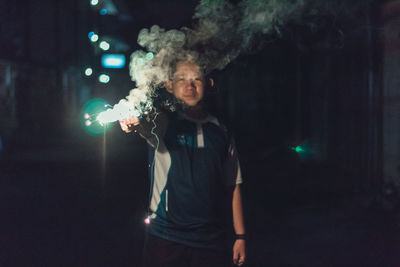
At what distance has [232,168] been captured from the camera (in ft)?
10.1

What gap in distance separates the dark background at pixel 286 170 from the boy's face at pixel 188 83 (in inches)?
12.8

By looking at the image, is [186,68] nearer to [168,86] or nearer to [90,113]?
[168,86]

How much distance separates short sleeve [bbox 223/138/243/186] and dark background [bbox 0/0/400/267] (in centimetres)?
39

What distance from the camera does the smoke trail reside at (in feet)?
9.86

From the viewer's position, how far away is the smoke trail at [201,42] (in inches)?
118

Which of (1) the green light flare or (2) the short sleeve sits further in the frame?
(1) the green light flare

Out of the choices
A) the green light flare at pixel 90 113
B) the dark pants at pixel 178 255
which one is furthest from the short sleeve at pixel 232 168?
the green light flare at pixel 90 113

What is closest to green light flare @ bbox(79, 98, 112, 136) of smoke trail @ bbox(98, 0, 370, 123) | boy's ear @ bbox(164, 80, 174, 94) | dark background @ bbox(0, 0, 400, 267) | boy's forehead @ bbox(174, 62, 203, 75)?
dark background @ bbox(0, 0, 400, 267)

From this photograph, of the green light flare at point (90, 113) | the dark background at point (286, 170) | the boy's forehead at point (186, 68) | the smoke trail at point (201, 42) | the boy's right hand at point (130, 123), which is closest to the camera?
the boy's right hand at point (130, 123)

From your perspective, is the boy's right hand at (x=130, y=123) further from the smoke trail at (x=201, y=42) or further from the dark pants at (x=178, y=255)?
the dark pants at (x=178, y=255)

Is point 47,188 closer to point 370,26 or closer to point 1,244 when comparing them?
point 1,244

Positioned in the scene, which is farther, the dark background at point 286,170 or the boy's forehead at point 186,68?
the dark background at point 286,170

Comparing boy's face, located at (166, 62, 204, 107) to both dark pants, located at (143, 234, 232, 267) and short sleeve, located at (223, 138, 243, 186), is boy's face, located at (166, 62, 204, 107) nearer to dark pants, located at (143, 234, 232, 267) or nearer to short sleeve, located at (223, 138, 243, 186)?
short sleeve, located at (223, 138, 243, 186)

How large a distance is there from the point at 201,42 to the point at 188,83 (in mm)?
398
